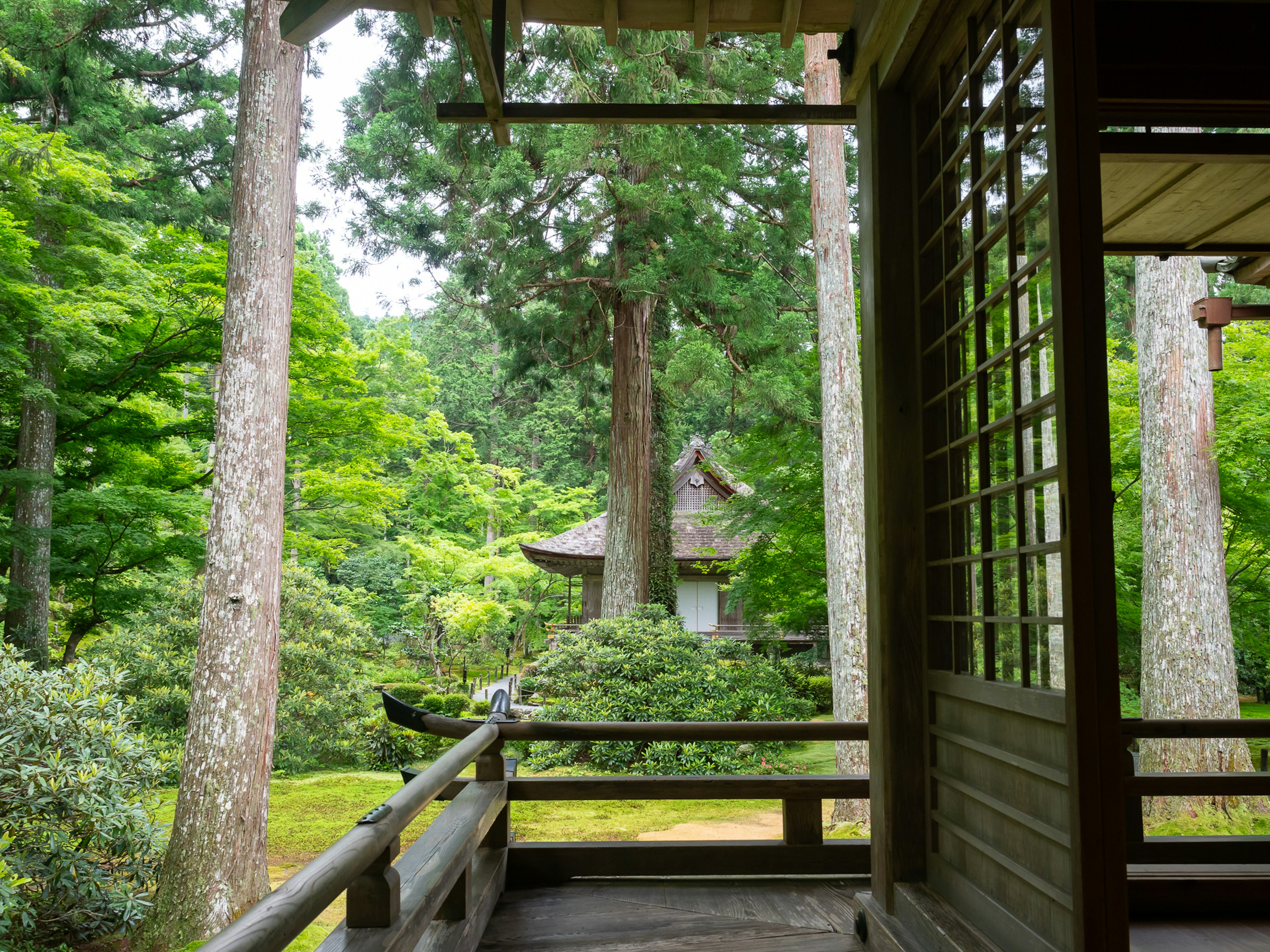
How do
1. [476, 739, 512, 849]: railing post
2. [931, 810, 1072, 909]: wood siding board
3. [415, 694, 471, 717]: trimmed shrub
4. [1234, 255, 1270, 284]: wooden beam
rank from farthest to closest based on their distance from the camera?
[415, 694, 471, 717]: trimmed shrub, [1234, 255, 1270, 284]: wooden beam, [476, 739, 512, 849]: railing post, [931, 810, 1072, 909]: wood siding board

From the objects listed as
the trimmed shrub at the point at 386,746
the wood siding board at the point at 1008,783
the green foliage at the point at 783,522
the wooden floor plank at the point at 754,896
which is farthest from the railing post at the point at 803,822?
the green foliage at the point at 783,522

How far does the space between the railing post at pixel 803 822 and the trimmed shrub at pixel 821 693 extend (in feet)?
35.0

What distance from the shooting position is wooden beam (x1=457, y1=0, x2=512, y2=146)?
2408mm

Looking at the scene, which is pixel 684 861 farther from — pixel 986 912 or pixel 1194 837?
pixel 1194 837

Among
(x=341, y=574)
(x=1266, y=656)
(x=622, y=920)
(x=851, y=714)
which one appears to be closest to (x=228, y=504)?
(x=622, y=920)

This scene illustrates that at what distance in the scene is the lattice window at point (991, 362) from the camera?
1.73 metres

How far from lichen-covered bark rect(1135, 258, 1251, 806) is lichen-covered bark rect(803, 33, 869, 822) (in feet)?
8.12

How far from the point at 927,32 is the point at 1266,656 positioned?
11637 millimetres

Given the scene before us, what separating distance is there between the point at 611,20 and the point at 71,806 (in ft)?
16.6

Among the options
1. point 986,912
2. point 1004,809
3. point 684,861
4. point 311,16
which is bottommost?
point 684,861

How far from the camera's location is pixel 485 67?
2555mm

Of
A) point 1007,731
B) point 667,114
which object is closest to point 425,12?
point 667,114

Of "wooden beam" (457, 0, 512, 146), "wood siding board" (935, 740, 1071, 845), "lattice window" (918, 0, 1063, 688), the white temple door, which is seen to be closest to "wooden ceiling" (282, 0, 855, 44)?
"wooden beam" (457, 0, 512, 146)

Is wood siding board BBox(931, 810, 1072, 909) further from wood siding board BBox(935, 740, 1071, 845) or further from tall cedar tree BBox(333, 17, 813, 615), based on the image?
tall cedar tree BBox(333, 17, 813, 615)
